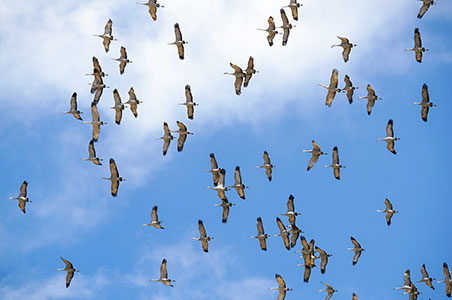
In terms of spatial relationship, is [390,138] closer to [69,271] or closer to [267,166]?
[267,166]

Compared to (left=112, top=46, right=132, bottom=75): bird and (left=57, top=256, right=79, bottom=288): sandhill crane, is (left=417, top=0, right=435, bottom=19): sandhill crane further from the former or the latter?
(left=57, top=256, right=79, bottom=288): sandhill crane

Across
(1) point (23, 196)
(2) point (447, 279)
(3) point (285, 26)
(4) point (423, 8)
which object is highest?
(3) point (285, 26)

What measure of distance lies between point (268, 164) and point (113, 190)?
9033mm

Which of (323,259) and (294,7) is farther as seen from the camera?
(323,259)

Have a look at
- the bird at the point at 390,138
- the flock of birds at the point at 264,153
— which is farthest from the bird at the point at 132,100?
the bird at the point at 390,138

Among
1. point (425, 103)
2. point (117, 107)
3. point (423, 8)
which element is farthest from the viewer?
point (117, 107)

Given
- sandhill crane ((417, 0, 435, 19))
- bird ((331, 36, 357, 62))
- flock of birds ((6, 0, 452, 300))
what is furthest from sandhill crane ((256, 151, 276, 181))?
sandhill crane ((417, 0, 435, 19))

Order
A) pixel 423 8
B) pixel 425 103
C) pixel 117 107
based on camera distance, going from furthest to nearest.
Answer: pixel 117 107 → pixel 425 103 → pixel 423 8

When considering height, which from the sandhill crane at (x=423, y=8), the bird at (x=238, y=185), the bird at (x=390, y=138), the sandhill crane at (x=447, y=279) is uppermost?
the sandhill crane at (x=423, y=8)

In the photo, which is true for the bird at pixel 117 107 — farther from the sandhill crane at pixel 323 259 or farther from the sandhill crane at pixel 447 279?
the sandhill crane at pixel 447 279

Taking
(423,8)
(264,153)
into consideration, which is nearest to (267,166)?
(264,153)

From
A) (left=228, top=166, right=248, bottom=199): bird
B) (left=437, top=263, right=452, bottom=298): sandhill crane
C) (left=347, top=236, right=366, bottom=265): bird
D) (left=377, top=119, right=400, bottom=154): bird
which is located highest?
(left=377, top=119, right=400, bottom=154): bird

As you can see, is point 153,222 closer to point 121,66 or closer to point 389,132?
point 121,66

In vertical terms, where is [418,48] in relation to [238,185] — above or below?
above
